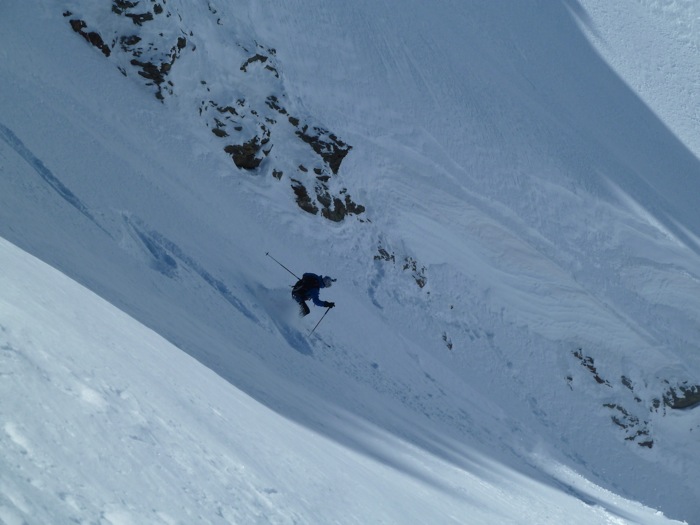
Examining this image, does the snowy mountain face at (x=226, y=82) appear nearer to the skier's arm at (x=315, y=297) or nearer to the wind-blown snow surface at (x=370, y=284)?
the wind-blown snow surface at (x=370, y=284)

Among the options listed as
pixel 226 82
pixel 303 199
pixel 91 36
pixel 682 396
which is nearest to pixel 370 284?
pixel 303 199

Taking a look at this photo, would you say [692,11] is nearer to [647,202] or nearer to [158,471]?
[647,202]

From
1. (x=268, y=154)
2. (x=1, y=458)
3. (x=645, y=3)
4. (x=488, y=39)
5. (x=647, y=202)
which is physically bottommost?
(x=1, y=458)

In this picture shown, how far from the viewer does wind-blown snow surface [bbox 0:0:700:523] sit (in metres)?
4.20

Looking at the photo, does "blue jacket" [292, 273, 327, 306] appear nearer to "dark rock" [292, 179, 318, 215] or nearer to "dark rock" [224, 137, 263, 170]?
"dark rock" [292, 179, 318, 215]

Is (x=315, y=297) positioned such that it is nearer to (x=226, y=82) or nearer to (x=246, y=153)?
(x=246, y=153)

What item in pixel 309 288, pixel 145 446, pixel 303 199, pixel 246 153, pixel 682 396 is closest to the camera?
pixel 145 446

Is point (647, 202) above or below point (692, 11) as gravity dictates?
below

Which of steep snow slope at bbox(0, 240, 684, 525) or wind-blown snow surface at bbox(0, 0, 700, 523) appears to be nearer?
steep snow slope at bbox(0, 240, 684, 525)

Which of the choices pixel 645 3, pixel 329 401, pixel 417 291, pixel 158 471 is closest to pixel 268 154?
pixel 417 291

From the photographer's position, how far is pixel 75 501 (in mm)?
2807

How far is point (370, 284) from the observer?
44.9ft

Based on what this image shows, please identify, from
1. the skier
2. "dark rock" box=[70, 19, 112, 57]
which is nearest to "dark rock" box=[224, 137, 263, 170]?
"dark rock" box=[70, 19, 112, 57]

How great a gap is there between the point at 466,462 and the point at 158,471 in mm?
7283
